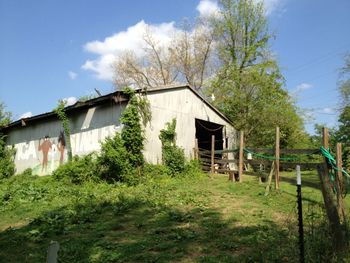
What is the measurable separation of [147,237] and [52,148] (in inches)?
574

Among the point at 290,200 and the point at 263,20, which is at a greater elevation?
the point at 263,20

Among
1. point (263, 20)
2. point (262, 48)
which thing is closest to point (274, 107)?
point (262, 48)

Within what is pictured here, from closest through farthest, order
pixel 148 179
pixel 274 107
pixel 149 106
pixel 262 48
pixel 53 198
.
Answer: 1. pixel 53 198
2. pixel 148 179
3. pixel 149 106
4. pixel 274 107
5. pixel 262 48

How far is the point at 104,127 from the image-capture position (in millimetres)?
16938

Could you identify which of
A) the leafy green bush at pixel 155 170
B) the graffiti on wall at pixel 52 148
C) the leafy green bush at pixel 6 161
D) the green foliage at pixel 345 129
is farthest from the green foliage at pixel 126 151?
the green foliage at pixel 345 129

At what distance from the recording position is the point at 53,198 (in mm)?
11836

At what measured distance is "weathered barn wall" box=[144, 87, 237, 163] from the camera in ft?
56.8

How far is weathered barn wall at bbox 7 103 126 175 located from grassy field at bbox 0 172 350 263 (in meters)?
4.88

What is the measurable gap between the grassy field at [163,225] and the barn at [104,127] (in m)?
4.94

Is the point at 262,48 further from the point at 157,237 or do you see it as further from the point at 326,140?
the point at 157,237

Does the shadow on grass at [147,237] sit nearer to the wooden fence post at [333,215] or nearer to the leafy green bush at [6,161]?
the wooden fence post at [333,215]

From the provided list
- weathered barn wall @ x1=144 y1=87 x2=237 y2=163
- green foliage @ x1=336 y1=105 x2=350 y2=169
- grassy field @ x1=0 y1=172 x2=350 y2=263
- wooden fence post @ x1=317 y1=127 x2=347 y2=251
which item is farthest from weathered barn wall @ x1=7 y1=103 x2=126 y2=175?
green foliage @ x1=336 y1=105 x2=350 y2=169

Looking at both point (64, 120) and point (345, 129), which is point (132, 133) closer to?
point (64, 120)

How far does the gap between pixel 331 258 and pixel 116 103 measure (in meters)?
13.3
